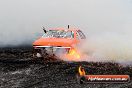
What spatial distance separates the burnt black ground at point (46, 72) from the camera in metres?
13.5

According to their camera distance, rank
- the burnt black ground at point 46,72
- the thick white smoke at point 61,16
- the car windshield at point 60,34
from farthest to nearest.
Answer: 1. the thick white smoke at point 61,16
2. the car windshield at point 60,34
3. the burnt black ground at point 46,72

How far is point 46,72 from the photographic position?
50.1 feet

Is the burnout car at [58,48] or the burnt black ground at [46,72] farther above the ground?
the burnout car at [58,48]

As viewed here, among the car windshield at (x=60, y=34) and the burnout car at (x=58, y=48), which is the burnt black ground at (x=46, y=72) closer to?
the burnout car at (x=58, y=48)

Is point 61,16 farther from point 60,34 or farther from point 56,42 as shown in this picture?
point 56,42

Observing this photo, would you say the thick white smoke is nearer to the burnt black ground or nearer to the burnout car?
the burnout car

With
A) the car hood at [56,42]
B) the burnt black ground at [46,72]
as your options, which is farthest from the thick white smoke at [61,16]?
the burnt black ground at [46,72]

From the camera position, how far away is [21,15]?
30516 millimetres

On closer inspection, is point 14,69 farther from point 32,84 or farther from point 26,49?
point 26,49

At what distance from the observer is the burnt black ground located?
44.4 feet

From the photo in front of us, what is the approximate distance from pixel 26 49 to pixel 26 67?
4.62 meters

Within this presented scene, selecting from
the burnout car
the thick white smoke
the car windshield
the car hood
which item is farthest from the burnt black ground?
the thick white smoke

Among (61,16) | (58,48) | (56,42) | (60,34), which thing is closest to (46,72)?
(58,48)

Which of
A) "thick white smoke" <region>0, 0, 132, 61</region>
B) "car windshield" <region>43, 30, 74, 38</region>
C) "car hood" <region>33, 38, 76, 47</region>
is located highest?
"car windshield" <region>43, 30, 74, 38</region>
